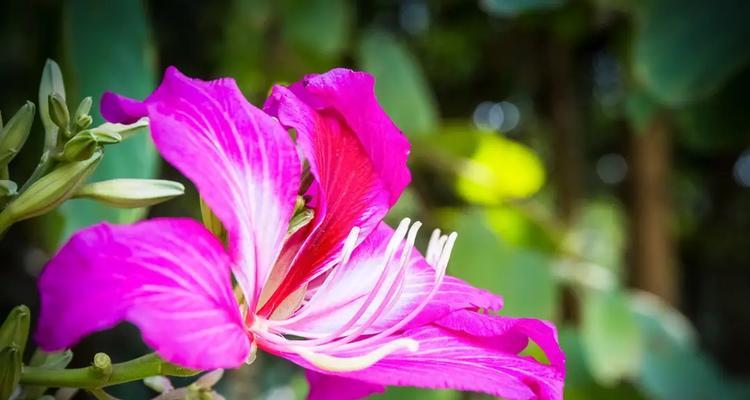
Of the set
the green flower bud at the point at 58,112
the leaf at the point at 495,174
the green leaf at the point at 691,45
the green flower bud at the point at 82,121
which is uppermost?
the green leaf at the point at 691,45

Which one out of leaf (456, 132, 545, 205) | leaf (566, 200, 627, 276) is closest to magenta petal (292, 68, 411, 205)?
leaf (456, 132, 545, 205)

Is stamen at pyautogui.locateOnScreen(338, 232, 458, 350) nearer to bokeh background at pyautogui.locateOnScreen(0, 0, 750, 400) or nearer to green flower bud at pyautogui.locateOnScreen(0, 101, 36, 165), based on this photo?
green flower bud at pyautogui.locateOnScreen(0, 101, 36, 165)

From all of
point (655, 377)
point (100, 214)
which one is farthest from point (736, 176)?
point (100, 214)

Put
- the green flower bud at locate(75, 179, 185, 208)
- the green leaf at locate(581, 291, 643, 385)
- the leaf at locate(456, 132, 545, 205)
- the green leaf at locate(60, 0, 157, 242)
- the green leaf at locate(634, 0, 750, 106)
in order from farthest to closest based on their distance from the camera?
the leaf at locate(456, 132, 545, 205) < the green leaf at locate(581, 291, 643, 385) < the green leaf at locate(634, 0, 750, 106) < the green leaf at locate(60, 0, 157, 242) < the green flower bud at locate(75, 179, 185, 208)

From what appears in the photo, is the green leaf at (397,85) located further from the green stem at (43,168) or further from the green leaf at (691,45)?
the green stem at (43,168)

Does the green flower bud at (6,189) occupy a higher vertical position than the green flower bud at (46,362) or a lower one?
higher

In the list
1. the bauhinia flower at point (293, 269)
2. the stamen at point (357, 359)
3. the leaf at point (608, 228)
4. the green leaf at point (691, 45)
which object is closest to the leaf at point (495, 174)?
the green leaf at point (691, 45)

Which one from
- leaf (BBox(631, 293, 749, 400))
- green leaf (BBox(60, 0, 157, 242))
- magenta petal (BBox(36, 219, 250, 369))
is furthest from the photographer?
leaf (BBox(631, 293, 749, 400))

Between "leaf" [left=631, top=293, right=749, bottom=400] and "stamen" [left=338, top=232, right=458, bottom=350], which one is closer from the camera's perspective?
"stamen" [left=338, top=232, right=458, bottom=350]

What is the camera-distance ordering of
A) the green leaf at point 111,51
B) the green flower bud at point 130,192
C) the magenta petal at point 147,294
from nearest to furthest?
1. the magenta petal at point 147,294
2. the green flower bud at point 130,192
3. the green leaf at point 111,51
